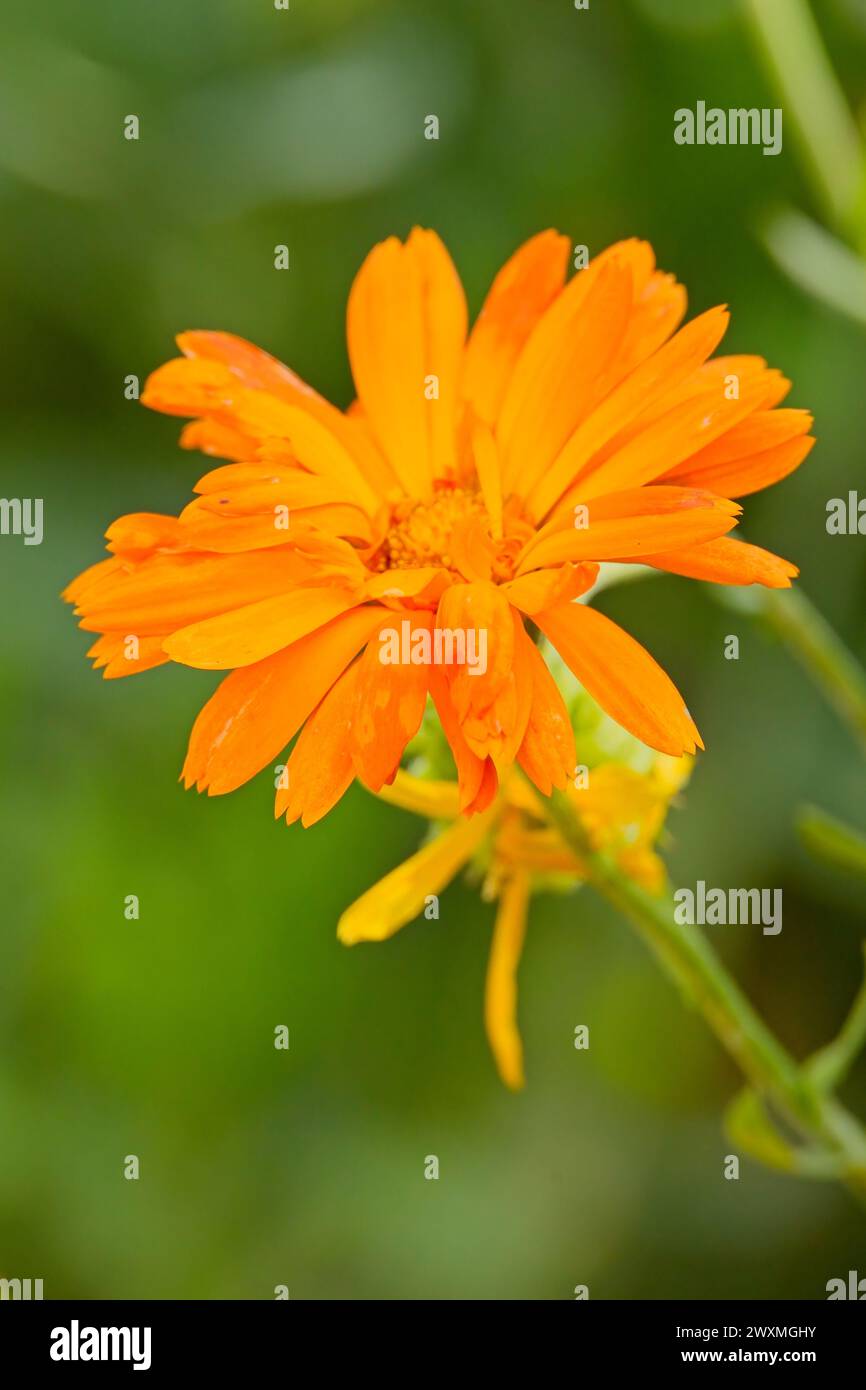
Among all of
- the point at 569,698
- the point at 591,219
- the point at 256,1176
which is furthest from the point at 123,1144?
the point at 591,219

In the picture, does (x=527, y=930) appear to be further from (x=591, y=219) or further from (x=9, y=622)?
(x=591, y=219)

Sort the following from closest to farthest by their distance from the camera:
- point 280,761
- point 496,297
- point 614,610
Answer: point 496,297 < point 280,761 < point 614,610

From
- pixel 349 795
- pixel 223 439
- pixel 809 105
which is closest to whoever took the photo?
pixel 223 439

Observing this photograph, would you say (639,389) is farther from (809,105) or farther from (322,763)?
(809,105)

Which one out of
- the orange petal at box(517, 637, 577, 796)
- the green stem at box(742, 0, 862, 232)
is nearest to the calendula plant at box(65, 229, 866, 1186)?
the orange petal at box(517, 637, 577, 796)

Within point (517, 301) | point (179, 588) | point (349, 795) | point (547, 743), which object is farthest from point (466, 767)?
point (349, 795)

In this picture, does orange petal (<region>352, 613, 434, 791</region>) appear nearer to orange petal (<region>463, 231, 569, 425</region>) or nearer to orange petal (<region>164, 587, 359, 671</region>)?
orange petal (<region>164, 587, 359, 671</region>)

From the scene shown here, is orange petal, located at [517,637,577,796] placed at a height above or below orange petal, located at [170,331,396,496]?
below
